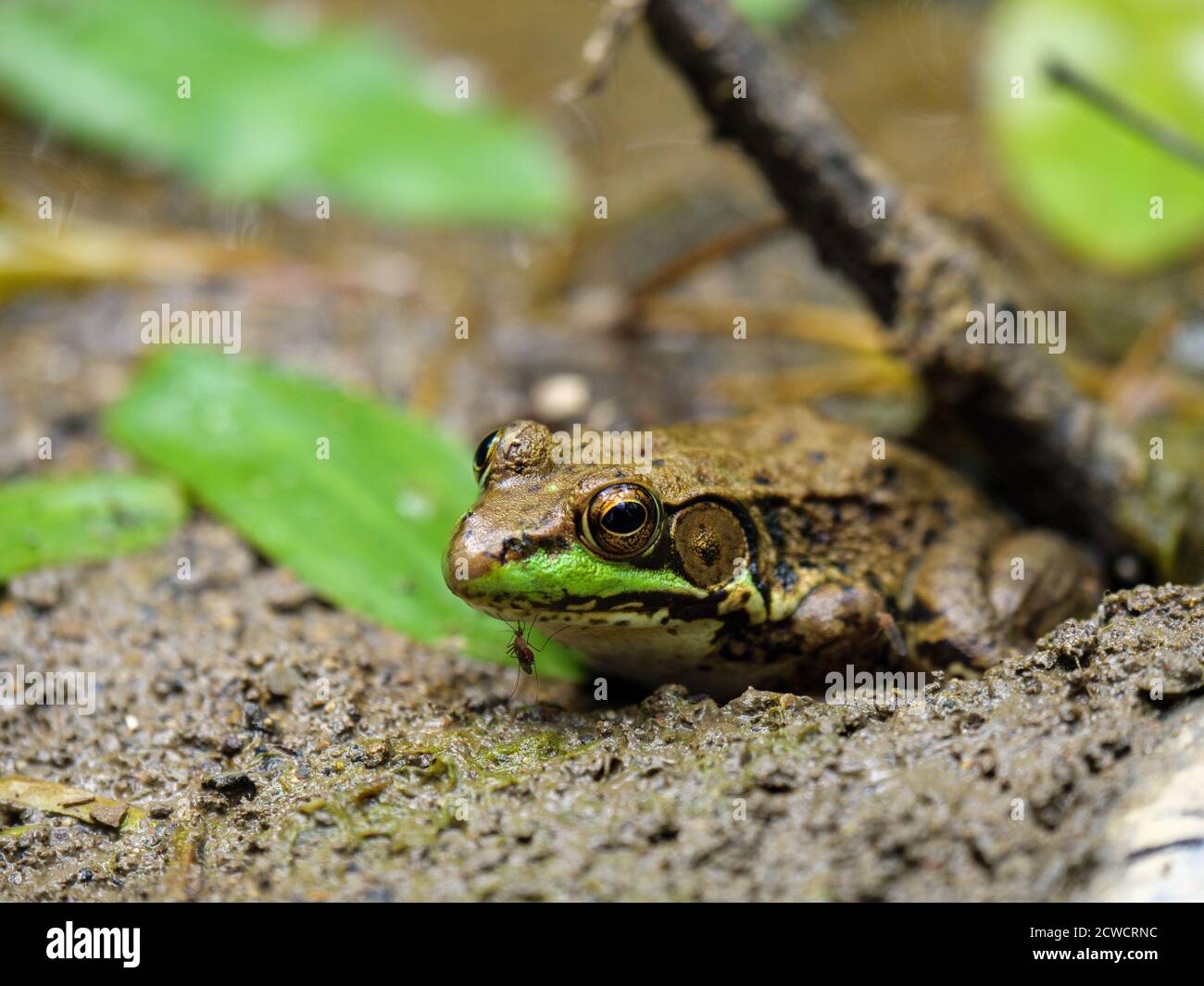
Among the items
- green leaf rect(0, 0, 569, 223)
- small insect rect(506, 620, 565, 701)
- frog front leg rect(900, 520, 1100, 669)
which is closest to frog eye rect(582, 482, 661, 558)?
small insect rect(506, 620, 565, 701)

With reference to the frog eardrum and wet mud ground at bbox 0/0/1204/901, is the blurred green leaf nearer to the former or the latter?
wet mud ground at bbox 0/0/1204/901

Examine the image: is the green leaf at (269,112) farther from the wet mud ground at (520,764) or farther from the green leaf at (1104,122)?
the green leaf at (1104,122)

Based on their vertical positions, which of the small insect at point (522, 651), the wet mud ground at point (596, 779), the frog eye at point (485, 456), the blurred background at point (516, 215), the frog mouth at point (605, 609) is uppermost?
the blurred background at point (516, 215)

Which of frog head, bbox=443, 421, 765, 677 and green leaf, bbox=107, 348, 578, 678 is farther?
green leaf, bbox=107, 348, 578, 678

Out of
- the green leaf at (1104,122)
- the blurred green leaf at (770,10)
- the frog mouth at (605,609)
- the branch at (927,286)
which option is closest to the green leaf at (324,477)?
the frog mouth at (605,609)

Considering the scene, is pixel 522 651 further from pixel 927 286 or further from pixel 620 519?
pixel 927 286
